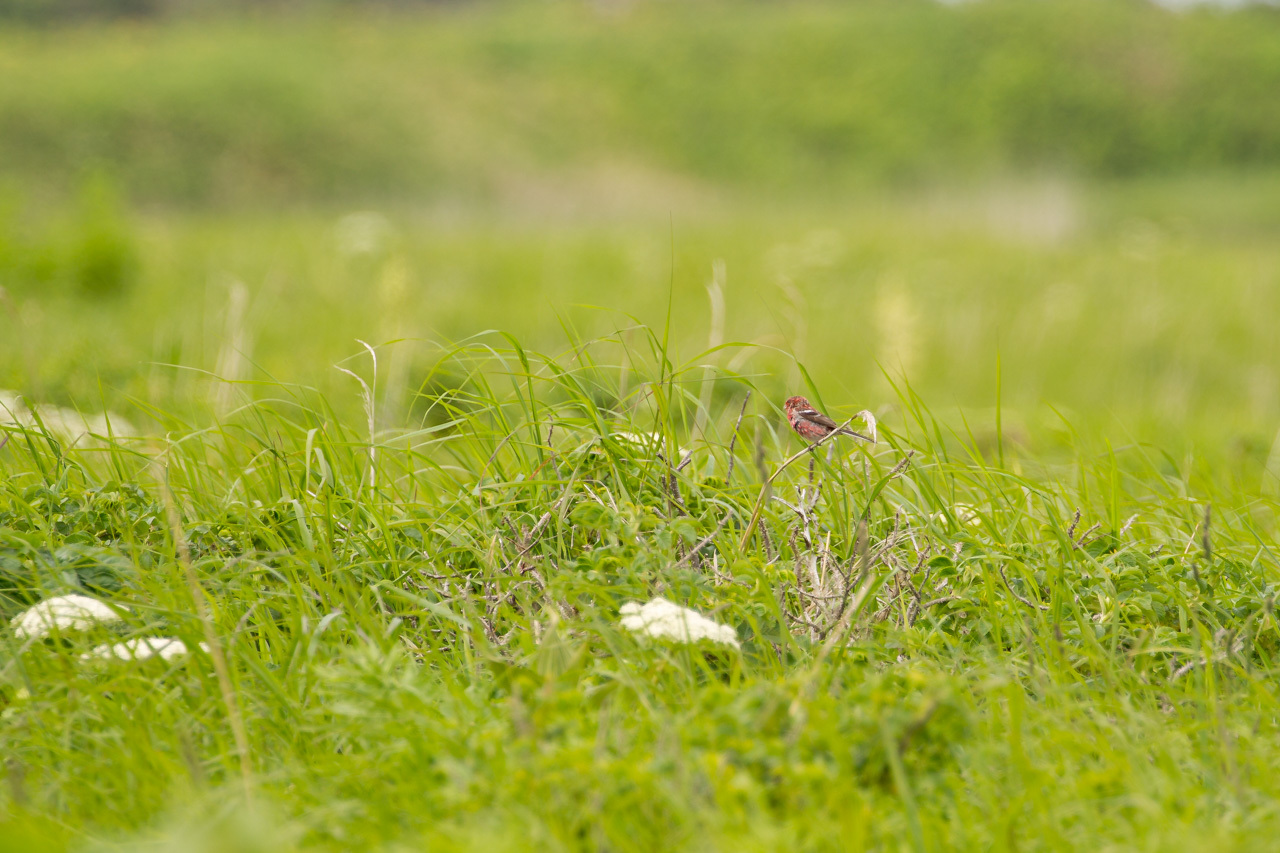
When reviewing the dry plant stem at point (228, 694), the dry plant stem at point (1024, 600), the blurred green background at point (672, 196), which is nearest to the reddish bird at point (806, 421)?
the blurred green background at point (672, 196)

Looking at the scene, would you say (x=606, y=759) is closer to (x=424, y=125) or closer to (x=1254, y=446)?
(x=1254, y=446)

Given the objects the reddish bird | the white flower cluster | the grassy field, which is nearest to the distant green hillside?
the grassy field

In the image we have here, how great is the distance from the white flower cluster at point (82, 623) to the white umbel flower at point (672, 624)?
661 millimetres

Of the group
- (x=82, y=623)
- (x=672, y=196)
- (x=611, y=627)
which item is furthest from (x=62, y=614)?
(x=672, y=196)

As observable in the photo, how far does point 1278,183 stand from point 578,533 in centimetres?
2657

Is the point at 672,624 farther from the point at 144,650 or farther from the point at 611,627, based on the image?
the point at 144,650

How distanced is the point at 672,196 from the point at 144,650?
2145 cm

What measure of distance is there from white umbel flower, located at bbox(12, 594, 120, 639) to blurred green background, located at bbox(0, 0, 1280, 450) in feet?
1.81

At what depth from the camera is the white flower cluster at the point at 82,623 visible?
1416mm

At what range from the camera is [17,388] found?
2.82 meters

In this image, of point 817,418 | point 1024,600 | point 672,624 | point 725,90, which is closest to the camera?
point 672,624

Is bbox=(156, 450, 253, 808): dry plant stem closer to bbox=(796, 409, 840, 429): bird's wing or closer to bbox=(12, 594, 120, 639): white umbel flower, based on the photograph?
bbox=(12, 594, 120, 639): white umbel flower

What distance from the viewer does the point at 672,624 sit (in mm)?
1413

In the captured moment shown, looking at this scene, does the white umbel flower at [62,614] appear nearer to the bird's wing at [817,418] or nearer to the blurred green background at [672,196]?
the blurred green background at [672,196]
